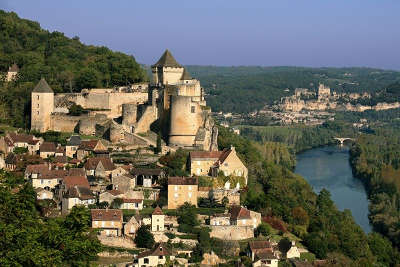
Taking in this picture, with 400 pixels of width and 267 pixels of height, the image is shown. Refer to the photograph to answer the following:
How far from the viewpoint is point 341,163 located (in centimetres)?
7431

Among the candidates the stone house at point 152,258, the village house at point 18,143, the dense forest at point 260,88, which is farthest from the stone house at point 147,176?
the dense forest at point 260,88

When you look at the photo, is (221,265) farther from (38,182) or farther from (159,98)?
(159,98)

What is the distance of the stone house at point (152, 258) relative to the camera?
24.2 meters

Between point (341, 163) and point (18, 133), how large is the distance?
45496 millimetres

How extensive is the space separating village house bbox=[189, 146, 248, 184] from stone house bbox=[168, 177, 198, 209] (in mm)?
2311

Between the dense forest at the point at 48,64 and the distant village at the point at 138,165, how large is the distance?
7.47ft

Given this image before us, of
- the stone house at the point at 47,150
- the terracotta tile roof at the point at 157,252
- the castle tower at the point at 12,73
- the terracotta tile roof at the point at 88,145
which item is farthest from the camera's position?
the castle tower at the point at 12,73

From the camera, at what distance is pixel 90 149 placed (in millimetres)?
32656

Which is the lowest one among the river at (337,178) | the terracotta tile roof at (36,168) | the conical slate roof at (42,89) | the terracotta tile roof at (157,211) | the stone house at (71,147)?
the river at (337,178)

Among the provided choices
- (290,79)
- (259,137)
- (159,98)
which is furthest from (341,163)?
(290,79)

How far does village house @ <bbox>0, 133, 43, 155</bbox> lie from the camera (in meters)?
32.8

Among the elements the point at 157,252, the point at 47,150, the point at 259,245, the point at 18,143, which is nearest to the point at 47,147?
the point at 47,150

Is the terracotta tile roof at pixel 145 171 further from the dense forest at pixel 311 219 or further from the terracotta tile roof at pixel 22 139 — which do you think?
the terracotta tile roof at pixel 22 139

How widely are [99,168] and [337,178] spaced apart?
36119mm
